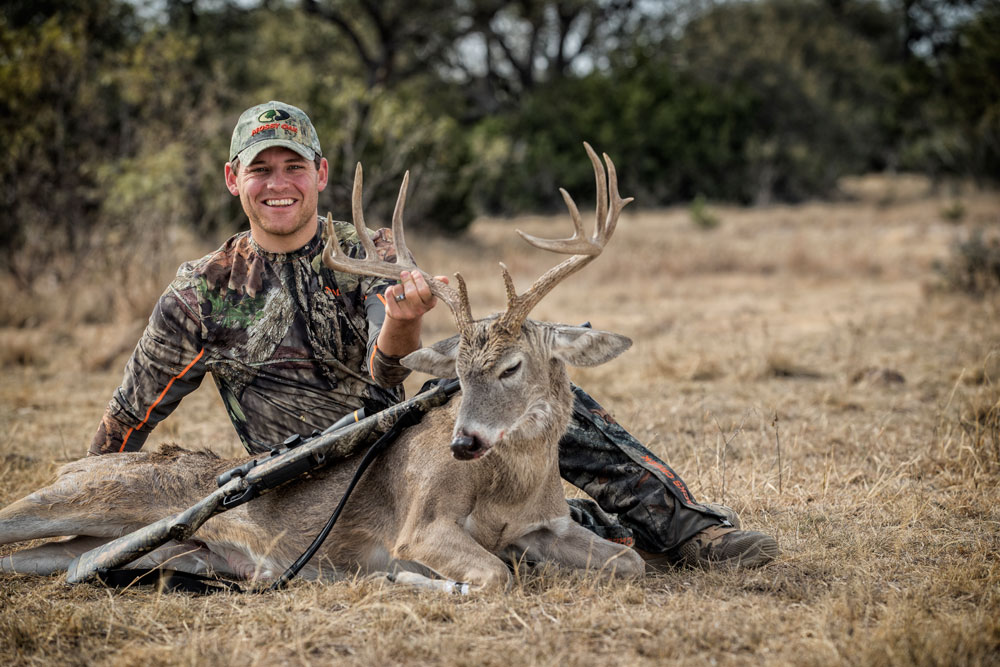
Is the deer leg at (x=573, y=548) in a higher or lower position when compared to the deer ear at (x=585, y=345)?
lower

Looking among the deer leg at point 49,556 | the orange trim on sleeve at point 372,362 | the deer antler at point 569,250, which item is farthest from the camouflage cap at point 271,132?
the deer leg at point 49,556

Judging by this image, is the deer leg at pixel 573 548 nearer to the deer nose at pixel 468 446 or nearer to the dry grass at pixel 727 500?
the dry grass at pixel 727 500

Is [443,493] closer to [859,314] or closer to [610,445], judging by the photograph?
[610,445]

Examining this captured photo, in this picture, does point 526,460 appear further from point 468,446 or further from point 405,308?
point 405,308

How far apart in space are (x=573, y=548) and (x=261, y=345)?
182cm

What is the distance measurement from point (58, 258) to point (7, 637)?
10028 millimetres

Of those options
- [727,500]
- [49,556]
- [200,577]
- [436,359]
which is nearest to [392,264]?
[436,359]

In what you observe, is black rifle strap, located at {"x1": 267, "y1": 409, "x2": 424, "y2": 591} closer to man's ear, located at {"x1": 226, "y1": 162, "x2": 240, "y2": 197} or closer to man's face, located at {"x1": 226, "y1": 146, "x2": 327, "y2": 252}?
man's face, located at {"x1": 226, "y1": 146, "x2": 327, "y2": 252}

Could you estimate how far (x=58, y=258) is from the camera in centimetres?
1251

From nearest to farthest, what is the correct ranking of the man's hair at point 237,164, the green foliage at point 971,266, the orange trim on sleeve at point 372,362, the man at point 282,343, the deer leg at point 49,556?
the deer leg at point 49,556 → the orange trim on sleeve at point 372,362 → the man at point 282,343 → the man's hair at point 237,164 → the green foliage at point 971,266

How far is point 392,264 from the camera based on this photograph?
14.1 feet

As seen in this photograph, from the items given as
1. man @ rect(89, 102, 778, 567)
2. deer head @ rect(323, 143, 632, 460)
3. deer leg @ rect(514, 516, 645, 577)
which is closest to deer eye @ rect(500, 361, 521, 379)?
deer head @ rect(323, 143, 632, 460)

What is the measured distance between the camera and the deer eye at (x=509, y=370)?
4.12 metres

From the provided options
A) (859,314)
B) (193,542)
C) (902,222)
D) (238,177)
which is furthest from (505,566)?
(902,222)
